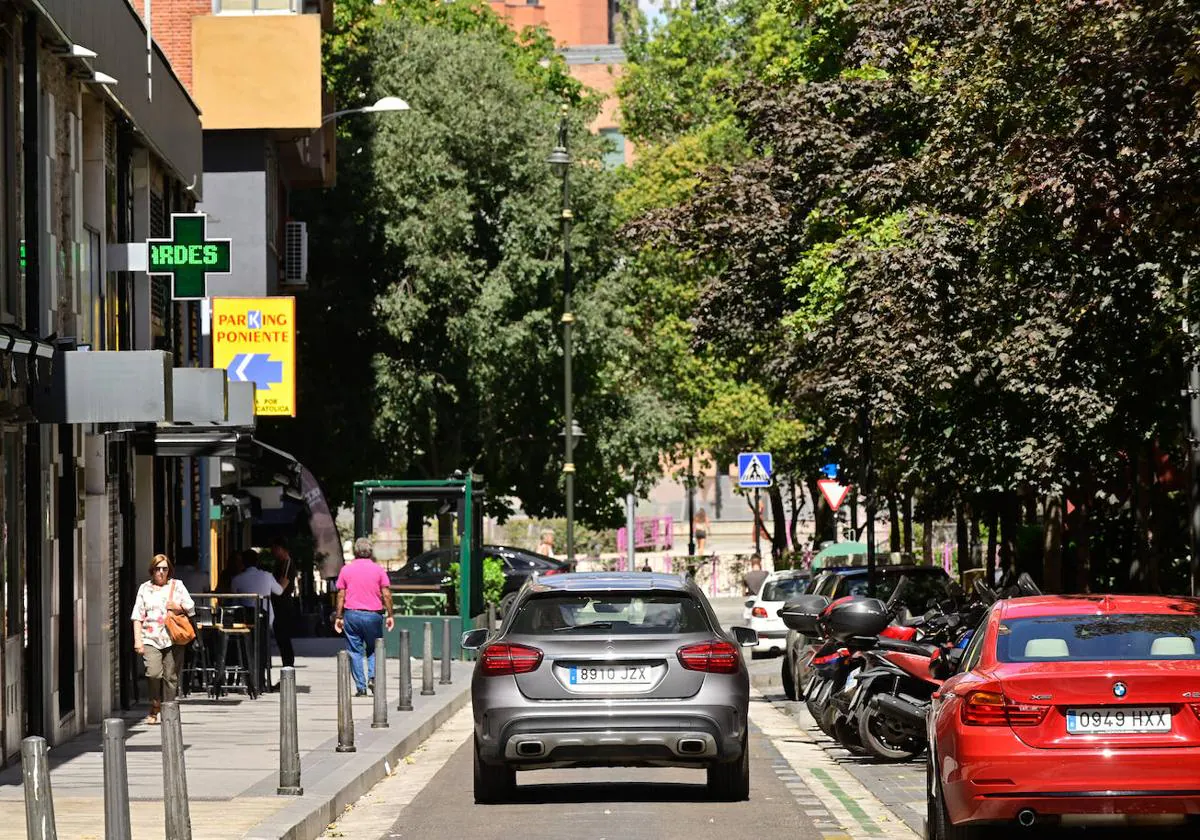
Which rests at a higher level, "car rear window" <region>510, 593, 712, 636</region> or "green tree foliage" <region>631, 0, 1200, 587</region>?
"green tree foliage" <region>631, 0, 1200, 587</region>

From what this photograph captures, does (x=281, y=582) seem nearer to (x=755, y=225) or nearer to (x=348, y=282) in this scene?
(x=755, y=225)

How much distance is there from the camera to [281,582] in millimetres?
31750

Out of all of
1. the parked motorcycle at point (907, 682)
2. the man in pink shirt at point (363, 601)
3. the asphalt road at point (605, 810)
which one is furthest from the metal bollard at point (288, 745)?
the man in pink shirt at point (363, 601)

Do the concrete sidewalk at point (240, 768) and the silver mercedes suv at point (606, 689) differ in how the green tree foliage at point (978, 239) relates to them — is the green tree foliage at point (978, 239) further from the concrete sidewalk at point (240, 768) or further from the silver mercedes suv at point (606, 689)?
the concrete sidewalk at point (240, 768)

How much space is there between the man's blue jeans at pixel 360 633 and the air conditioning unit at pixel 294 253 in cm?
1756

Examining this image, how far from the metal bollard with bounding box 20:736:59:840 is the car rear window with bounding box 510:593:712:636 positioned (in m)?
6.51

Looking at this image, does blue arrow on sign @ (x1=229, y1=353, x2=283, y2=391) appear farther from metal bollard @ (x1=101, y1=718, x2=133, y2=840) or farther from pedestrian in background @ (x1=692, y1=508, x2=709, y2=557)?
pedestrian in background @ (x1=692, y1=508, x2=709, y2=557)

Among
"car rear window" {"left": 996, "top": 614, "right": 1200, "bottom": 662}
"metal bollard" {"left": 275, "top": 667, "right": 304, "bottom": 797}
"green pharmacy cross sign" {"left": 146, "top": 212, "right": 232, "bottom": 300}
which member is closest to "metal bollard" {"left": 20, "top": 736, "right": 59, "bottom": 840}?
"car rear window" {"left": 996, "top": 614, "right": 1200, "bottom": 662}

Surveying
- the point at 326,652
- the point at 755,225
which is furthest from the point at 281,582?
the point at 755,225

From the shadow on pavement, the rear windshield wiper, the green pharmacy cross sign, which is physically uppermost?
the green pharmacy cross sign

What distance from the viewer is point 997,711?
10922 mm

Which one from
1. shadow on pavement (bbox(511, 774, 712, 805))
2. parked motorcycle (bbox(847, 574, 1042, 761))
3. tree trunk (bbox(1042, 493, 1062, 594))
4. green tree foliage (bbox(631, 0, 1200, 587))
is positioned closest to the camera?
shadow on pavement (bbox(511, 774, 712, 805))

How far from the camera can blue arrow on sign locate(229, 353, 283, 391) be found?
33.6 metres

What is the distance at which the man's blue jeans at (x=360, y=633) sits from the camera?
994 inches
